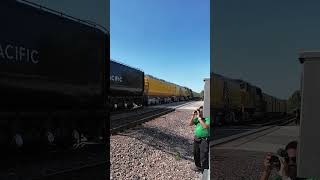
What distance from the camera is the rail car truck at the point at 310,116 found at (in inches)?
73.5

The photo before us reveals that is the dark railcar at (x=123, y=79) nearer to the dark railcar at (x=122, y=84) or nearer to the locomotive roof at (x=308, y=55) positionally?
the dark railcar at (x=122, y=84)

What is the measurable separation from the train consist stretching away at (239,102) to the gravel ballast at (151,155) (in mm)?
3718

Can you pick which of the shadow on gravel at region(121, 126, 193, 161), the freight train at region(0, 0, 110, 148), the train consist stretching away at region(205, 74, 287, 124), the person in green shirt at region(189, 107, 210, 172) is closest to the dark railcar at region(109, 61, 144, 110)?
the shadow on gravel at region(121, 126, 193, 161)

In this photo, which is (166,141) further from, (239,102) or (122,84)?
(239,102)

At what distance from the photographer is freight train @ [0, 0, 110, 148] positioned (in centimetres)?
709

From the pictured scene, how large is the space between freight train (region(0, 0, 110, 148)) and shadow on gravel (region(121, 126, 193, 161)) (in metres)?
0.86

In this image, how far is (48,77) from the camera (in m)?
7.75

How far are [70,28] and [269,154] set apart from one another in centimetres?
675

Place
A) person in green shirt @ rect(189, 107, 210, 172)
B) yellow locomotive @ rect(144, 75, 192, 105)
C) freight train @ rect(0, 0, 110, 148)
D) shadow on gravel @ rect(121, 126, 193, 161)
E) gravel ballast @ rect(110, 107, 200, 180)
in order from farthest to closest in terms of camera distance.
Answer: yellow locomotive @ rect(144, 75, 192, 105)
shadow on gravel @ rect(121, 126, 193, 161)
freight train @ rect(0, 0, 110, 148)
gravel ballast @ rect(110, 107, 200, 180)
person in green shirt @ rect(189, 107, 210, 172)

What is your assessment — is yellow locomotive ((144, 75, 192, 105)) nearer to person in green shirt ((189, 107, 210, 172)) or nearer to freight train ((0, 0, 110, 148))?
freight train ((0, 0, 110, 148))

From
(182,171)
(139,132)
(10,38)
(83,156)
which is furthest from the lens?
(139,132)

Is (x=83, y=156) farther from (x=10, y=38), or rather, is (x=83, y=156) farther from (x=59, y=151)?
(x=10, y=38)

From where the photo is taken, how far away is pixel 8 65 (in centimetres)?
712

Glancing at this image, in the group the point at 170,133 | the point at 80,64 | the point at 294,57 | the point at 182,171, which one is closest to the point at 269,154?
the point at 294,57
